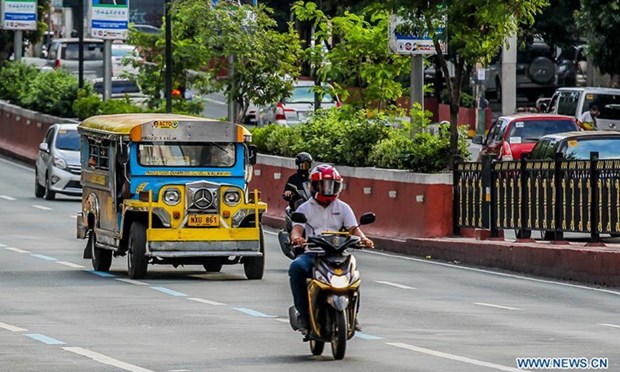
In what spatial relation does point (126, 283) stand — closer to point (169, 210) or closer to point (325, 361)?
point (169, 210)

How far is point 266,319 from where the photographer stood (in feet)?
59.8

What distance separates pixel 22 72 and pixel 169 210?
36102mm

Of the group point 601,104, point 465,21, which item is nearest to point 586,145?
point 465,21

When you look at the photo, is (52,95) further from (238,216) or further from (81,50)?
(238,216)

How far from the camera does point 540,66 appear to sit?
66438 mm

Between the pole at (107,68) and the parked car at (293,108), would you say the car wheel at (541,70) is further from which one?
the pole at (107,68)

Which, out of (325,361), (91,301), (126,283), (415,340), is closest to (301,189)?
(126,283)

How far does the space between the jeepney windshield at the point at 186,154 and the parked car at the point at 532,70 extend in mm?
42289

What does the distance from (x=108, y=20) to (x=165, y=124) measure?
75.7 ft

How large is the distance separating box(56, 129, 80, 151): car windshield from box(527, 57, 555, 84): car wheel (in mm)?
28946

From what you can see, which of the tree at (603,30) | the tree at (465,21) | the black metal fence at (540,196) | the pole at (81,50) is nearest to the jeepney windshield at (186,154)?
the black metal fence at (540,196)

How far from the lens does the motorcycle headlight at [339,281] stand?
14680 mm

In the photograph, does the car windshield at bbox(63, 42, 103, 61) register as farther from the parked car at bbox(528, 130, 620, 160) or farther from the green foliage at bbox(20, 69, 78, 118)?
the parked car at bbox(528, 130, 620, 160)

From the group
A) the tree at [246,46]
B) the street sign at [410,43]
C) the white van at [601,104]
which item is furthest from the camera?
the white van at [601,104]
